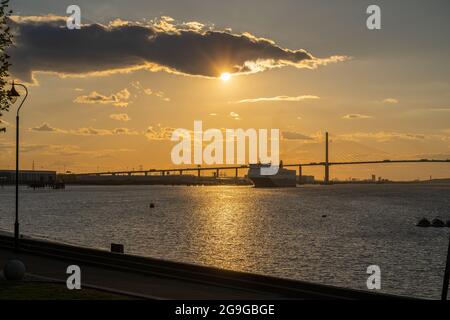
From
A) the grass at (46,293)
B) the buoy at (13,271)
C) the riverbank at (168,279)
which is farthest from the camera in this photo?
the buoy at (13,271)

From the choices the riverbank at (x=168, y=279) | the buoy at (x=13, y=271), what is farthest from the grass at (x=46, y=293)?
the riverbank at (x=168, y=279)

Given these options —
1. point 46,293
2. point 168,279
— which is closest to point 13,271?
point 46,293

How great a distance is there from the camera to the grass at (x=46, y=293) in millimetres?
22125

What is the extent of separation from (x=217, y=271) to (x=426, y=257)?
118ft

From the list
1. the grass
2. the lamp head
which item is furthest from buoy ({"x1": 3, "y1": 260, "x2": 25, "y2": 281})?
the lamp head

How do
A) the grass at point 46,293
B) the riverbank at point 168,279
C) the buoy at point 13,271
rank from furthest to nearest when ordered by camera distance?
the buoy at point 13,271, the riverbank at point 168,279, the grass at point 46,293

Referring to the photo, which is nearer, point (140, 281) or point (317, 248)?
point (140, 281)

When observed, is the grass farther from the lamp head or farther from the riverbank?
the lamp head

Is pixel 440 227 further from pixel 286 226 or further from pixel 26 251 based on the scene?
pixel 26 251

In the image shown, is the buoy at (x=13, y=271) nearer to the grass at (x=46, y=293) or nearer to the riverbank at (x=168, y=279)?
the grass at (x=46, y=293)

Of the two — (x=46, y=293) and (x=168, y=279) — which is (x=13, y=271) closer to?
(x=46, y=293)
